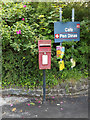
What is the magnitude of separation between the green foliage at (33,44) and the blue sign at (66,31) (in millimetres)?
144

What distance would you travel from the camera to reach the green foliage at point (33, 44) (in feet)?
12.4

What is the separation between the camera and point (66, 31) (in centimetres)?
414

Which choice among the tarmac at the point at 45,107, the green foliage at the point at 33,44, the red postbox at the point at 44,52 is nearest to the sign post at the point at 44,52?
the red postbox at the point at 44,52

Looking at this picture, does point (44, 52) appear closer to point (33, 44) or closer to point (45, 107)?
point (33, 44)

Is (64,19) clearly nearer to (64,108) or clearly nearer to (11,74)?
(11,74)

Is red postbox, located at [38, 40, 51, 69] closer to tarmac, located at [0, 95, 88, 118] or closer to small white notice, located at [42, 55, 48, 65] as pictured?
small white notice, located at [42, 55, 48, 65]

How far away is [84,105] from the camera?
3.36 meters

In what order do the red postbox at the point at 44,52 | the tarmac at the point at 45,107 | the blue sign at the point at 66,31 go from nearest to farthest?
1. the tarmac at the point at 45,107
2. the red postbox at the point at 44,52
3. the blue sign at the point at 66,31

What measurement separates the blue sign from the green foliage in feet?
0.47

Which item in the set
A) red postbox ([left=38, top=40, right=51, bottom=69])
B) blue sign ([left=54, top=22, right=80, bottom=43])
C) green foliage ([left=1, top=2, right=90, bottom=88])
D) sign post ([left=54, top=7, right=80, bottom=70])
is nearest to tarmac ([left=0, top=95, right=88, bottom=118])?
green foliage ([left=1, top=2, right=90, bottom=88])

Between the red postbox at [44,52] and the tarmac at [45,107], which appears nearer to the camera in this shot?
the tarmac at [45,107]

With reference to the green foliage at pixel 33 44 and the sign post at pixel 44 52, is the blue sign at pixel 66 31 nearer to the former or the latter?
the green foliage at pixel 33 44

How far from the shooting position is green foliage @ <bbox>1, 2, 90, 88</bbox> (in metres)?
3.79

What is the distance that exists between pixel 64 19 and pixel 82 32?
0.71m
